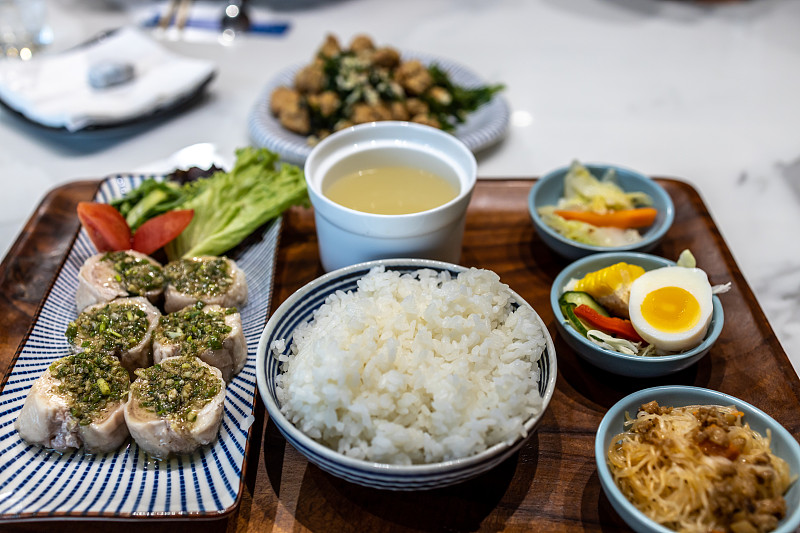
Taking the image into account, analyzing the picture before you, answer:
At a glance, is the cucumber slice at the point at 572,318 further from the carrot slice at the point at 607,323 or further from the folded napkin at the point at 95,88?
the folded napkin at the point at 95,88

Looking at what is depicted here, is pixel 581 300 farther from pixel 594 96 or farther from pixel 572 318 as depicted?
pixel 594 96

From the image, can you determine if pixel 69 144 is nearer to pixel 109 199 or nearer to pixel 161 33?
pixel 109 199

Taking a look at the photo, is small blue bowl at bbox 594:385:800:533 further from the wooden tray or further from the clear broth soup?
the clear broth soup

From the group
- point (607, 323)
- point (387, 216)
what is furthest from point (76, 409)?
point (607, 323)

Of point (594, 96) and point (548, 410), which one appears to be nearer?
point (548, 410)

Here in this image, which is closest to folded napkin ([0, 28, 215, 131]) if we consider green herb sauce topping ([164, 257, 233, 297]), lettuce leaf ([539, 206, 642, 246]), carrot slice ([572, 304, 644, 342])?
green herb sauce topping ([164, 257, 233, 297])

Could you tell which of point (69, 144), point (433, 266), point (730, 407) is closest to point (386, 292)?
point (433, 266)
